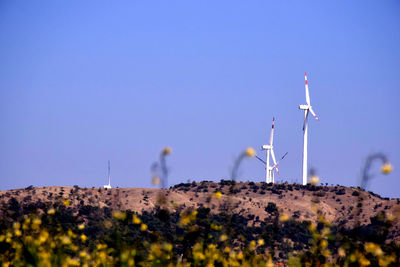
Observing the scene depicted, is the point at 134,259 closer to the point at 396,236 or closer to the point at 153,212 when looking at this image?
the point at 396,236

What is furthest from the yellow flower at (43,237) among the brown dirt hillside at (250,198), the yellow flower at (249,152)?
the brown dirt hillside at (250,198)

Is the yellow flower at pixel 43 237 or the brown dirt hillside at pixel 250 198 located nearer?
the yellow flower at pixel 43 237

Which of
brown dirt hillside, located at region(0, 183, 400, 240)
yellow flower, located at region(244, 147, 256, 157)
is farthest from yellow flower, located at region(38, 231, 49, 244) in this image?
brown dirt hillside, located at region(0, 183, 400, 240)

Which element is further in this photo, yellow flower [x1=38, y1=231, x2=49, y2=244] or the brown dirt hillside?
the brown dirt hillside

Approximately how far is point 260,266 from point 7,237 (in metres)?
5.63

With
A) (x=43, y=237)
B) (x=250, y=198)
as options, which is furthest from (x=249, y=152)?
(x=250, y=198)

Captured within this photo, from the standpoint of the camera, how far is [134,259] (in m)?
15.3

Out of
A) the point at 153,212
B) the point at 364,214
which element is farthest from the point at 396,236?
the point at 153,212

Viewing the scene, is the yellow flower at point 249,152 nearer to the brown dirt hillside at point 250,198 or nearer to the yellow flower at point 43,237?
the yellow flower at point 43,237

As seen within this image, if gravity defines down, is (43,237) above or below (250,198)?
above

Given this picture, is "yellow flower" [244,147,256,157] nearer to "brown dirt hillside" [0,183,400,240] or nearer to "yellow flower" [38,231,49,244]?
"yellow flower" [38,231,49,244]

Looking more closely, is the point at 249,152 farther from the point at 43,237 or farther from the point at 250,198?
the point at 250,198

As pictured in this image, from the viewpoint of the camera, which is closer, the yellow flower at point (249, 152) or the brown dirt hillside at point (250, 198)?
the yellow flower at point (249, 152)

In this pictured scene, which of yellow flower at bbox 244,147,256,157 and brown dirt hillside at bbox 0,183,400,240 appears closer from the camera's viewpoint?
yellow flower at bbox 244,147,256,157
